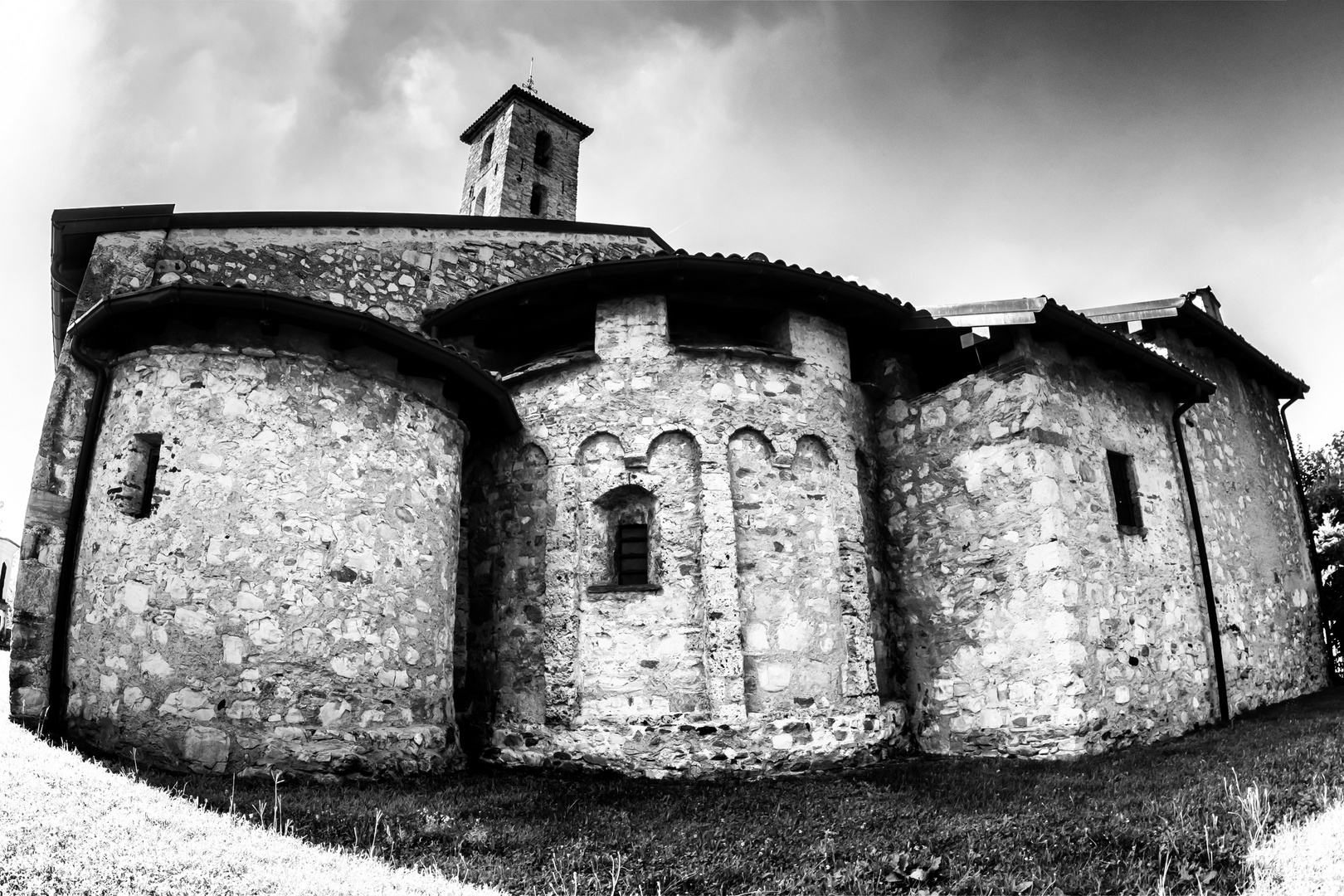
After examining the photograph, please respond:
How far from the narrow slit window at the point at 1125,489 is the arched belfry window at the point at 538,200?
1722cm

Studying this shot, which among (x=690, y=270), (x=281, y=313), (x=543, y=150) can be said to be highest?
(x=543, y=150)

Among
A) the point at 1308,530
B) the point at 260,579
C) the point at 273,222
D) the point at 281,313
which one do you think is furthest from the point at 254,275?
the point at 1308,530

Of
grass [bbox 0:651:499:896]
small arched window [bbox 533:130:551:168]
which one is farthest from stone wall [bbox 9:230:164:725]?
small arched window [bbox 533:130:551:168]

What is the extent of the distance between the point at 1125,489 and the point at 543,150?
748 inches

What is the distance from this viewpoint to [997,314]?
8.68m

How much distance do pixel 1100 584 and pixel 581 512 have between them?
5435 millimetres

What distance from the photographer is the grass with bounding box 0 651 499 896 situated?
384cm

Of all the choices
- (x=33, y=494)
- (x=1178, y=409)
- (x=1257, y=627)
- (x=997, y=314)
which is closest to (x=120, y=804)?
(x=33, y=494)

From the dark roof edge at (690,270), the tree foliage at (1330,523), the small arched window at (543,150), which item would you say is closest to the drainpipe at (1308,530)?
the tree foliage at (1330,523)

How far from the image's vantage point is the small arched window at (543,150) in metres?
23.6

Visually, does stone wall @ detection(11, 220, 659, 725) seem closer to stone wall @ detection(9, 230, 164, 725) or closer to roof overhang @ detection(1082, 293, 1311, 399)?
stone wall @ detection(9, 230, 164, 725)

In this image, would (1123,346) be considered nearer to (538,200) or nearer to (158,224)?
(158,224)

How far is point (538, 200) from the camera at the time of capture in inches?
908

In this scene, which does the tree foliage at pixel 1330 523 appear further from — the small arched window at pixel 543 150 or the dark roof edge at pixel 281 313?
the small arched window at pixel 543 150
